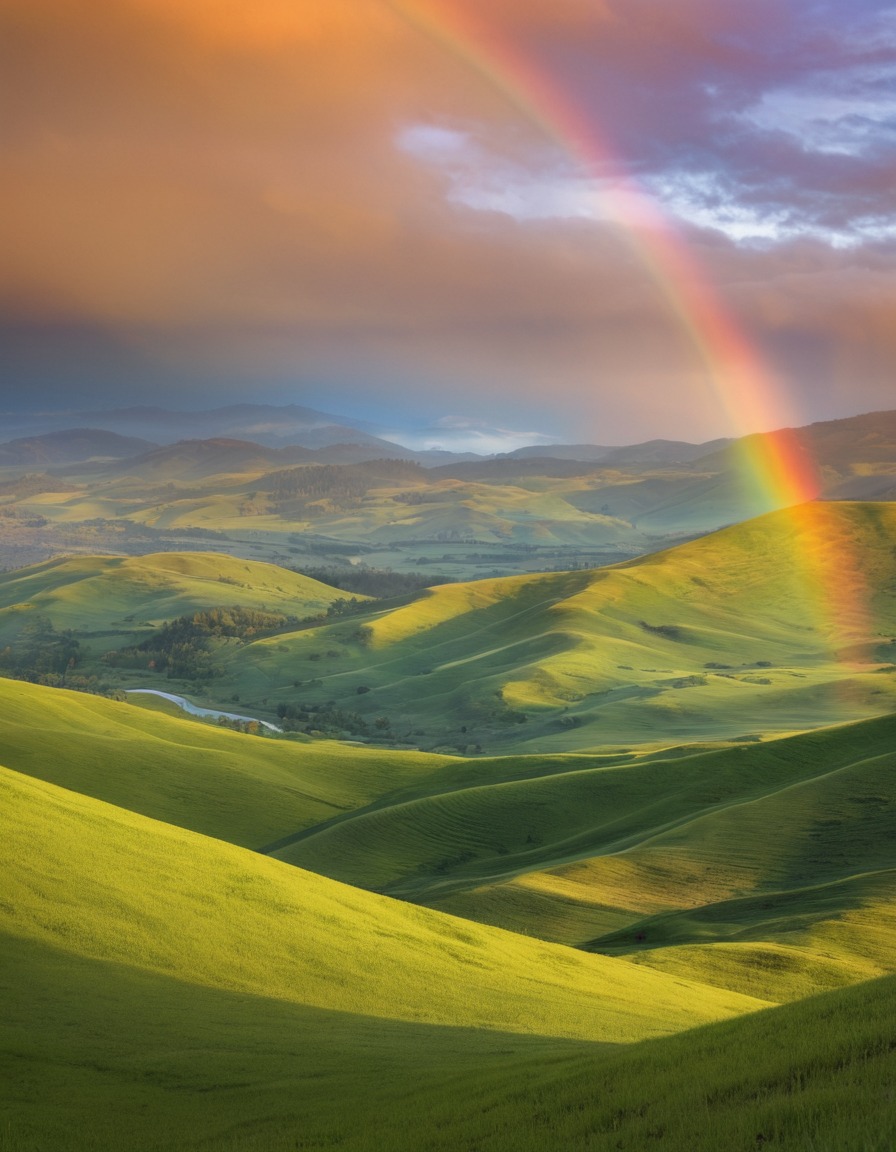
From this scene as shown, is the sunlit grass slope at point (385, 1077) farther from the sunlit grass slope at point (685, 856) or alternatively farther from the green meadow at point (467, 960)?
the sunlit grass slope at point (685, 856)

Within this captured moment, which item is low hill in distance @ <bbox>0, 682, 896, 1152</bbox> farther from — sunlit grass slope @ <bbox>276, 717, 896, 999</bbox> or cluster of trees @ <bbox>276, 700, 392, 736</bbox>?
cluster of trees @ <bbox>276, 700, 392, 736</bbox>

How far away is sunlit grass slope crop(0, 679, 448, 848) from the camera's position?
85.8 m

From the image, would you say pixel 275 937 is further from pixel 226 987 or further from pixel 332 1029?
pixel 332 1029

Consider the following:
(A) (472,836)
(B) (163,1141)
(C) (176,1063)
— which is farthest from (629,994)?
(A) (472,836)

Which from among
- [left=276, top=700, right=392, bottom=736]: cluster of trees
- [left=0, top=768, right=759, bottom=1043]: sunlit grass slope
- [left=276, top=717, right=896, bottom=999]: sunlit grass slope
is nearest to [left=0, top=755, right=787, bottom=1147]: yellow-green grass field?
[left=0, top=768, right=759, bottom=1043]: sunlit grass slope

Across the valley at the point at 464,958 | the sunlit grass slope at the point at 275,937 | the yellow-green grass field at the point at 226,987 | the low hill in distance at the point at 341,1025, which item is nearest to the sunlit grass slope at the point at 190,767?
the valley at the point at 464,958

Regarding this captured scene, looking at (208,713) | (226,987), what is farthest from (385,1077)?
(208,713)

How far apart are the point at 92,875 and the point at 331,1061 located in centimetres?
1028

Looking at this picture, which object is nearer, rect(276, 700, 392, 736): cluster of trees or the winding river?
the winding river

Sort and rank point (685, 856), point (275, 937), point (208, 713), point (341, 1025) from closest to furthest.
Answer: point (341, 1025), point (275, 937), point (685, 856), point (208, 713)

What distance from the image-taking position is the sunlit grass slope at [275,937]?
2634 cm

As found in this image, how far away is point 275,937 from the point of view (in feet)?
96.3

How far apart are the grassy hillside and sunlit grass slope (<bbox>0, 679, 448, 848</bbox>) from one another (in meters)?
52.8

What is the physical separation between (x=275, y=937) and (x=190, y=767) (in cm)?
6719
